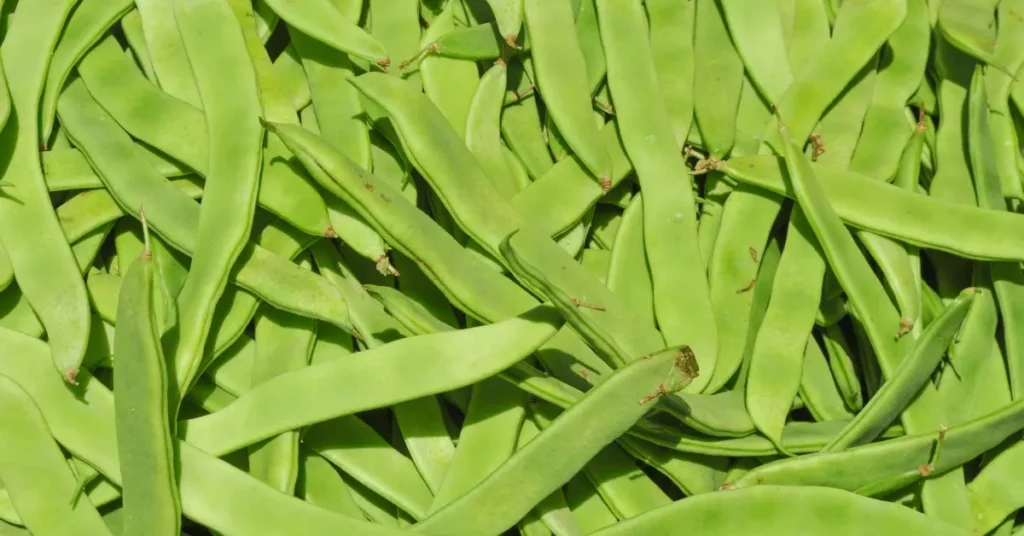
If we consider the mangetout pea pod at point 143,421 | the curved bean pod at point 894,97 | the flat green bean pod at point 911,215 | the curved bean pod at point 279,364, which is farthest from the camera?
the curved bean pod at point 894,97

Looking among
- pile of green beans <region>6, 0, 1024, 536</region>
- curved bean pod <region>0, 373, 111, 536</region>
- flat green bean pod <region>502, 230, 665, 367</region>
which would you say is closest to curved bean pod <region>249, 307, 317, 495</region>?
pile of green beans <region>6, 0, 1024, 536</region>

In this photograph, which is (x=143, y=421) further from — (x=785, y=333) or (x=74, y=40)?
(x=785, y=333)

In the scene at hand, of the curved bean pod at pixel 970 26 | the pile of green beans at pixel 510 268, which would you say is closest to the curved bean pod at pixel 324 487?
the pile of green beans at pixel 510 268

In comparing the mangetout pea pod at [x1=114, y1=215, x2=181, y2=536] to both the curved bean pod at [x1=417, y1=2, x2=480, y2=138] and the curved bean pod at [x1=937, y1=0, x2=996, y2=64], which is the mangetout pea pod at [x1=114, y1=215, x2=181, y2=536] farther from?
the curved bean pod at [x1=937, y1=0, x2=996, y2=64]

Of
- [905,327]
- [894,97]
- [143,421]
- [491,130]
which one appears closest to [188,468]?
[143,421]

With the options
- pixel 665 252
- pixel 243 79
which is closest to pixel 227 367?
pixel 243 79

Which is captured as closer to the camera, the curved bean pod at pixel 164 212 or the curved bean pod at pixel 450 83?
the curved bean pod at pixel 164 212

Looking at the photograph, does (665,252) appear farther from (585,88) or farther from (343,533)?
(343,533)

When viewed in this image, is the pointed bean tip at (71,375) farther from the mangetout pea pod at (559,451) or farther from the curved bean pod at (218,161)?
the mangetout pea pod at (559,451)
